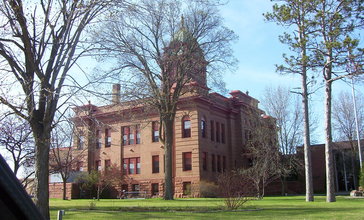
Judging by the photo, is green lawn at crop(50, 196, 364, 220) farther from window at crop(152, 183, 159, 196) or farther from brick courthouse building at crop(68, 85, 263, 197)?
window at crop(152, 183, 159, 196)

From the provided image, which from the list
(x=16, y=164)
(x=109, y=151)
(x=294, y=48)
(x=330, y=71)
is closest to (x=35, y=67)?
(x=16, y=164)

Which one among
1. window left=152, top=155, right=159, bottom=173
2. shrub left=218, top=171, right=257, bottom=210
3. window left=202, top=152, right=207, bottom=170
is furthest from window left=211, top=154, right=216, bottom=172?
shrub left=218, top=171, right=257, bottom=210

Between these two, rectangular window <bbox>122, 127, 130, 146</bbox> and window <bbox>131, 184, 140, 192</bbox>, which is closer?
window <bbox>131, 184, 140, 192</bbox>

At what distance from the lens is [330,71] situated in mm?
24766

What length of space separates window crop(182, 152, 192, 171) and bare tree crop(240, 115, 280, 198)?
5617 mm

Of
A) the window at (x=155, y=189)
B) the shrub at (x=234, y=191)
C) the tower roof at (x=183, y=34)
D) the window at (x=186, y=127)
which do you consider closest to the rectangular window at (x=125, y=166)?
the window at (x=155, y=189)

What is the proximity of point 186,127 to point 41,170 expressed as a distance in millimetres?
30567

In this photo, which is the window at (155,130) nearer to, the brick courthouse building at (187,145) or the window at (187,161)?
the brick courthouse building at (187,145)

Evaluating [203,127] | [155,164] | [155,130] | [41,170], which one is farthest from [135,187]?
[41,170]

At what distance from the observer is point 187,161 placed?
138 ft

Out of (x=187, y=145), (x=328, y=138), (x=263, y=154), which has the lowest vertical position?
(x=263, y=154)

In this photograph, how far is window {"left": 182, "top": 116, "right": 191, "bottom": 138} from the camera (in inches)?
1677

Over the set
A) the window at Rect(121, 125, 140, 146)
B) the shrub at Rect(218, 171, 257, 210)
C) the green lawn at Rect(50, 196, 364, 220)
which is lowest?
the green lawn at Rect(50, 196, 364, 220)

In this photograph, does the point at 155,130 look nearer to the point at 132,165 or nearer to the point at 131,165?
the point at 132,165
